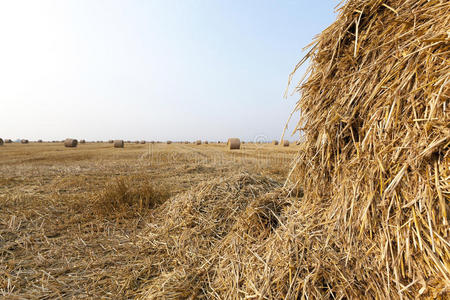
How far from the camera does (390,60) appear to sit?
1.55 meters

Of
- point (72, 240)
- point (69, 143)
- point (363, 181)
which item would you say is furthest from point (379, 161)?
point (69, 143)

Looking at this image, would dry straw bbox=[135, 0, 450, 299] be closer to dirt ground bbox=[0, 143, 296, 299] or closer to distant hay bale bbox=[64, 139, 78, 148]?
dirt ground bbox=[0, 143, 296, 299]

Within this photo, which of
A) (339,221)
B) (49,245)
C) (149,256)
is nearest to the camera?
(339,221)

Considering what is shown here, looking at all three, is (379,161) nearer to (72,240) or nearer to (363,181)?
(363,181)

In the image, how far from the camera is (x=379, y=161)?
4.74 feet

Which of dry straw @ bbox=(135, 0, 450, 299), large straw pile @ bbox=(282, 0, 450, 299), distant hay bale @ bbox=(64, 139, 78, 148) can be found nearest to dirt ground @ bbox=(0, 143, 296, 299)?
dry straw @ bbox=(135, 0, 450, 299)

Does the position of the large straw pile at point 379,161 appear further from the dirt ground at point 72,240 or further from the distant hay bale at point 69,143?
the distant hay bale at point 69,143

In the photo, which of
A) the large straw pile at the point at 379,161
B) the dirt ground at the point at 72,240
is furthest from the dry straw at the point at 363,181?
the dirt ground at the point at 72,240

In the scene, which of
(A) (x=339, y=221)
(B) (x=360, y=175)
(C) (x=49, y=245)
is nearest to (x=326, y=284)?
(A) (x=339, y=221)

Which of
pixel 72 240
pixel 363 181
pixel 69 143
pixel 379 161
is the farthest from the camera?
pixel 69 143

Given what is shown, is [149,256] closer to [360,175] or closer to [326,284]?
[326,284]

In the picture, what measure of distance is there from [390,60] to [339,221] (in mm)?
1249

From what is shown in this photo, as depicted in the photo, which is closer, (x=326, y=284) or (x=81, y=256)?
(x=326, y=284)

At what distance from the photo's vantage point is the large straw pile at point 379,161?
1232 mm
